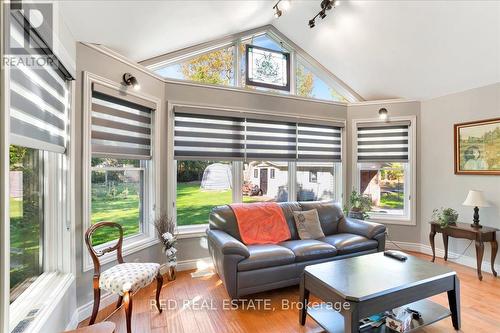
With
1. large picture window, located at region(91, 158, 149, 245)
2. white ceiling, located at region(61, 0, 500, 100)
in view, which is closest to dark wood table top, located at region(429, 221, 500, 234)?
white ceiling, located at region(61, 0, 500, 100)

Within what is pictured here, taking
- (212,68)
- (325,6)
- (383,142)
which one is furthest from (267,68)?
(383,142)

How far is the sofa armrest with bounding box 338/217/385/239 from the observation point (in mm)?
3260

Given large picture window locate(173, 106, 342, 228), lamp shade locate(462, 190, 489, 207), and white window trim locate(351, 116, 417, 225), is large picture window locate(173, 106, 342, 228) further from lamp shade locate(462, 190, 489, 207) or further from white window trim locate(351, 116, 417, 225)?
lamp shade locate(462, 190, 489, 207)

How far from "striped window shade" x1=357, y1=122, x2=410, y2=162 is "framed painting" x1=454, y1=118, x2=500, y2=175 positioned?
713 millimetres

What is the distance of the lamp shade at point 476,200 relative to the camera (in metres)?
3.20

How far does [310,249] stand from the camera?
9.36ft

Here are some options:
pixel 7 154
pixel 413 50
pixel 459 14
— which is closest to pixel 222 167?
pixel 7 154

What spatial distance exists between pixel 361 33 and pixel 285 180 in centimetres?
237

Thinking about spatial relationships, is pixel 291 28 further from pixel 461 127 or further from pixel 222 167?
pixel 461 127

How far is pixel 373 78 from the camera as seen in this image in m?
4.12

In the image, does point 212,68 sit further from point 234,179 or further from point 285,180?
point 285,180

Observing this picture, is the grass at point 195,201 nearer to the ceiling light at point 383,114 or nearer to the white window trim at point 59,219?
the white window trim at point 59,219

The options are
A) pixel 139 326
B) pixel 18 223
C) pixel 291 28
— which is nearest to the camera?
pixel 18 223

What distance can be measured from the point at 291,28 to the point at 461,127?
9.52 feet
